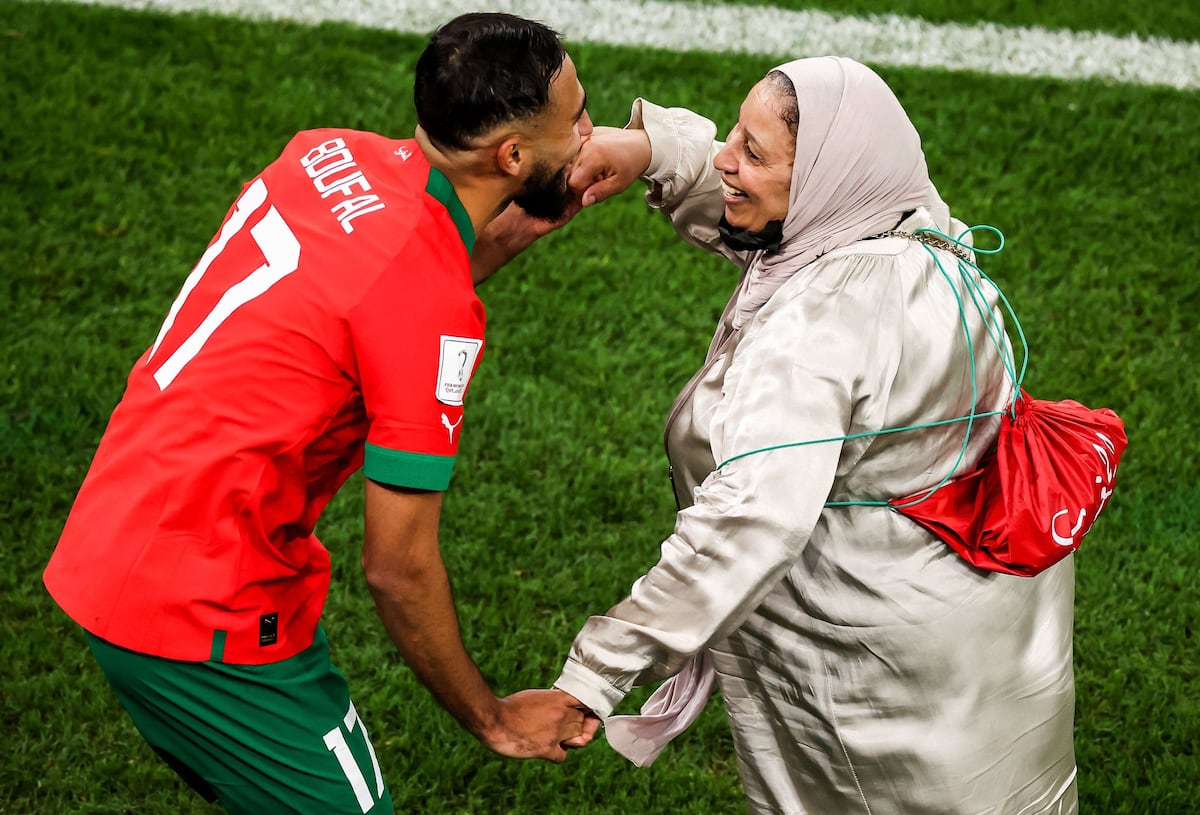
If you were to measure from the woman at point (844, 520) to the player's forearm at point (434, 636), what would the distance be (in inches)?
7.3

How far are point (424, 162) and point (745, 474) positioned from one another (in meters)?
0.87

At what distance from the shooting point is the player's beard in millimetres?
2826

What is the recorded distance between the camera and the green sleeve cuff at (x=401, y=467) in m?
2.51

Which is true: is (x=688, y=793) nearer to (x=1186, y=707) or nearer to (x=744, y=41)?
(x=1186, y=707)

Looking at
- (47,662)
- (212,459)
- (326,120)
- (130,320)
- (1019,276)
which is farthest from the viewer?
(326,120)

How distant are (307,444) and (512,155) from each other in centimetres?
70

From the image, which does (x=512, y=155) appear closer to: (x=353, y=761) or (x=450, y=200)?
(x=450, y=200)

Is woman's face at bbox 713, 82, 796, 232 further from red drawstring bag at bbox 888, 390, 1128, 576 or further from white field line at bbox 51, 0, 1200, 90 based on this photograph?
white field line at bbox 51, 0, 1200, 90

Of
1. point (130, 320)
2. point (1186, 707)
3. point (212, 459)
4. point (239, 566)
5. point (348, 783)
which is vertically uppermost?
point (212, 459)

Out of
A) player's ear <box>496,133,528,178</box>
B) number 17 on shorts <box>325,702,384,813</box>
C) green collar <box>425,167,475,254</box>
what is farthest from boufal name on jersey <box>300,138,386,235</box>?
number 17 on shorts <box>325,702,384,813</box>

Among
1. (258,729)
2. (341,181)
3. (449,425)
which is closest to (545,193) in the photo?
(341,181)

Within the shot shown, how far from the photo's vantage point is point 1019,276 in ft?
20.1

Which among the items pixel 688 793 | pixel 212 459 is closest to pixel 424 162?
pixel 212 459

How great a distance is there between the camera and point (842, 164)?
2.64 m
